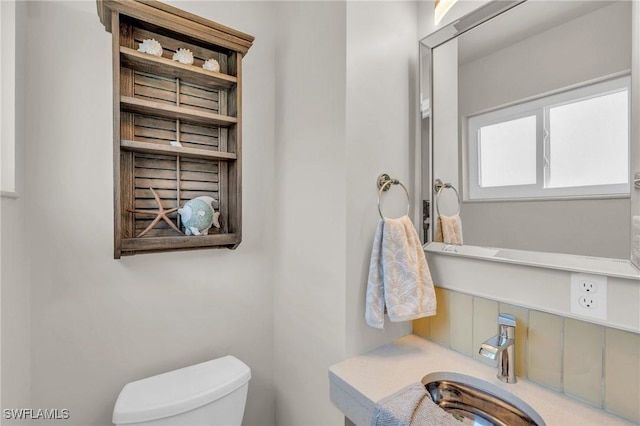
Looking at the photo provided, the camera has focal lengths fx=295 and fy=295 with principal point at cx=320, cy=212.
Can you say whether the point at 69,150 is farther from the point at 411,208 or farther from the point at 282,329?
the point at 411,208

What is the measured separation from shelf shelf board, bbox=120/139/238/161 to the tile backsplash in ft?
3.55

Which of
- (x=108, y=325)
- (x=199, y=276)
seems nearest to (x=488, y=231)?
(x=199, y=276)

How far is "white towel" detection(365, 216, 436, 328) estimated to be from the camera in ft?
3.36

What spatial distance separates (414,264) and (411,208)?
0.29m

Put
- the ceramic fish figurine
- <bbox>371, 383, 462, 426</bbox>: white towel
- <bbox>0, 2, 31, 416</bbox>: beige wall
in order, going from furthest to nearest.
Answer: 1. the ceramic fish figurine
2. <bbox>0, 2, 31, 416</bbox>: beige wall
3. <bbox>371, 383, 462, 426</bbox>: white towel

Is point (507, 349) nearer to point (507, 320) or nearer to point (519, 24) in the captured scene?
point (507, 320)

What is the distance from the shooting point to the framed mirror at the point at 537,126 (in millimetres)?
786

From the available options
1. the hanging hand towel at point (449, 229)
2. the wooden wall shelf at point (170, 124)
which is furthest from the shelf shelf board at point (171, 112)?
the hanging hand towel at point (449, 229)

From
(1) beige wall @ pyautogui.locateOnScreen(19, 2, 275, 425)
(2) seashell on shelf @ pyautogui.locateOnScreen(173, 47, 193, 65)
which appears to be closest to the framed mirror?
(2) seashell on shelf @ pyautogui.locateOnScreen(173, 47, 193, 65)

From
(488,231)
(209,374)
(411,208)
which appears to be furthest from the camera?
(411,208)

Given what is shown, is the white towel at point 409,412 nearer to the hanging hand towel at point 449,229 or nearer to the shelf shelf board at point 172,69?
the hanging hand towel at point 449,229

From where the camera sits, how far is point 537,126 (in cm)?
93

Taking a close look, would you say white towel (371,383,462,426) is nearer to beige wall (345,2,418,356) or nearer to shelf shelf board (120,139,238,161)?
beige wall (345,2,418,356)

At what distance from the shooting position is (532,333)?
36.4 inches
